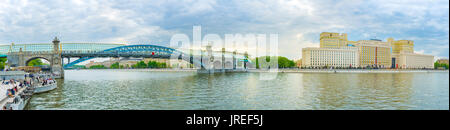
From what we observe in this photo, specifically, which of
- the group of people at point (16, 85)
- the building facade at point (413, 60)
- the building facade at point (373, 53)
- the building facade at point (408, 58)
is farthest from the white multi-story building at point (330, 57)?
the group of people at point (16, 85)

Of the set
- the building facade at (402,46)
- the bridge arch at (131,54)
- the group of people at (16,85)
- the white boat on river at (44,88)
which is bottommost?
the white boat on river at (44,88)

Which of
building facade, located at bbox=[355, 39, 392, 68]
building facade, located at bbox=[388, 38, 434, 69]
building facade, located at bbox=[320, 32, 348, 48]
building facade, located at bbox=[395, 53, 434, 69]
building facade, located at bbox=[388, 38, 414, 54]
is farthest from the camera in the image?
building facade, located at bbox=[388, 38, 414, 54]

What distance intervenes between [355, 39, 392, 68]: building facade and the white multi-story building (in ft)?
17.6

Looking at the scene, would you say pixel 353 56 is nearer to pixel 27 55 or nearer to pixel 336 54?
pixel 336 54

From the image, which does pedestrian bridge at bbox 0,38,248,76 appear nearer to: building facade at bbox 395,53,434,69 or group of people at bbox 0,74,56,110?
group of people at bbox 0,74,56,110

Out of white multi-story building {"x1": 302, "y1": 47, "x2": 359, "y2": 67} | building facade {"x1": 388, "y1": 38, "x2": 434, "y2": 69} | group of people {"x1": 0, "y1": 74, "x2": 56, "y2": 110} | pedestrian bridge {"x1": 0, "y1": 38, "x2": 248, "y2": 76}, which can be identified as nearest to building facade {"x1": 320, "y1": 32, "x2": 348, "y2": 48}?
white multi-story building {"x1": 302, "y1": 47, "x2": 359, "y2": 67}

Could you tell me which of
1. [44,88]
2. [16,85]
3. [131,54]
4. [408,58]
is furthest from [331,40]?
[16,85]

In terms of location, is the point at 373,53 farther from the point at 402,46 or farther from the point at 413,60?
the point at 402,46

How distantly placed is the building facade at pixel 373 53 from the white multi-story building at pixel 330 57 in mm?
5355

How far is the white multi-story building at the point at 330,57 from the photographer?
421 ft

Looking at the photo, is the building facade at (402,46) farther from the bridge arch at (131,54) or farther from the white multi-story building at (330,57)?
the bridge arch at (131,54)

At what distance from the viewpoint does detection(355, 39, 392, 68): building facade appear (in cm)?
13900
